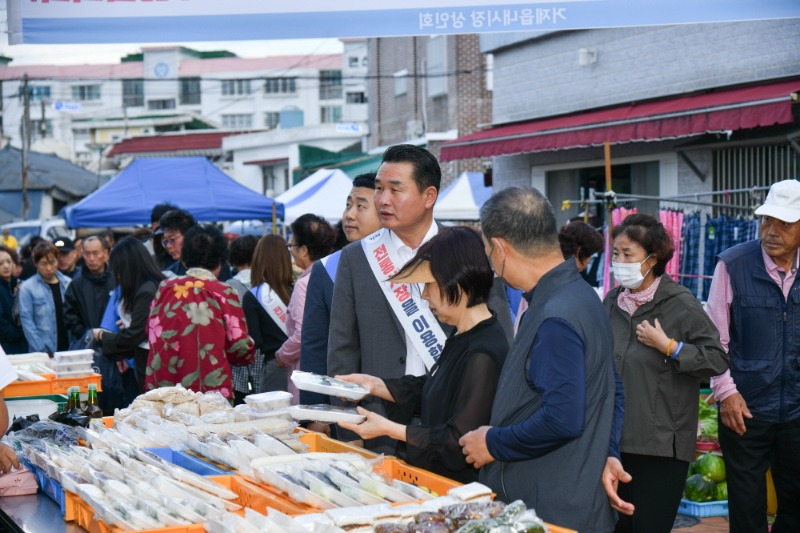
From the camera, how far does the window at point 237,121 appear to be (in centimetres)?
8188

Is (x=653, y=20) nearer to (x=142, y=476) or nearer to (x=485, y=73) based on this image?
(x=142, y=476)

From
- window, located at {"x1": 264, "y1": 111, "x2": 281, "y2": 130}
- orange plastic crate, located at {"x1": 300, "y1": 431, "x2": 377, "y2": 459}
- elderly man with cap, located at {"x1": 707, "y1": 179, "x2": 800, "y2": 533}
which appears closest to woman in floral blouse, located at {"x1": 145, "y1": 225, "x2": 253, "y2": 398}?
orange plastic crate, located at {"x1": 300, "y1": 431, "x2": 377, "y2": 459}

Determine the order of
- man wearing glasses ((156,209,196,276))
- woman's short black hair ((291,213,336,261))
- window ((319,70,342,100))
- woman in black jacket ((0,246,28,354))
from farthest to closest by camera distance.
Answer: window ((319,70,342,100))
woman in black jacket ((0,246,28,354))
man wearing glasses ((156,209,196,276))
woman's short black hair ((291,213,336,261))

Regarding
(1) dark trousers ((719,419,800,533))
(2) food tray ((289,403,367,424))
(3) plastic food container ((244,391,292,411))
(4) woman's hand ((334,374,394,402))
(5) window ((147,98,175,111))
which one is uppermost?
(5) window ((147,98,175,111))

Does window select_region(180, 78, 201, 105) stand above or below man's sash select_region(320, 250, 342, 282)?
above

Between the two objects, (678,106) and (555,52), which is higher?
(555,52)

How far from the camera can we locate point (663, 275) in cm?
548

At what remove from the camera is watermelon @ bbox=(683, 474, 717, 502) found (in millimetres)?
7426

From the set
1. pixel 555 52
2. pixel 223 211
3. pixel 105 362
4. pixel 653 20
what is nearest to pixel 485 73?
pixel 555 52

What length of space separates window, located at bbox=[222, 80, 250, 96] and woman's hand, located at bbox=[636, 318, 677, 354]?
7787 centimetres

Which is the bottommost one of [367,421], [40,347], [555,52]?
[40,347]

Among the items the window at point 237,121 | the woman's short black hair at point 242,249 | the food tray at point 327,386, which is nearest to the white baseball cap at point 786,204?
the food tray at point 327,386

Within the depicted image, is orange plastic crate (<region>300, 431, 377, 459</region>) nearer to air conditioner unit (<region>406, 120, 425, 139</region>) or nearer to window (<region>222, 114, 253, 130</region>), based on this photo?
air conditioner unit (<region>406, 120, 425, 139</region>)

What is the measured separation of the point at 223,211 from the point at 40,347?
15.5 feet
